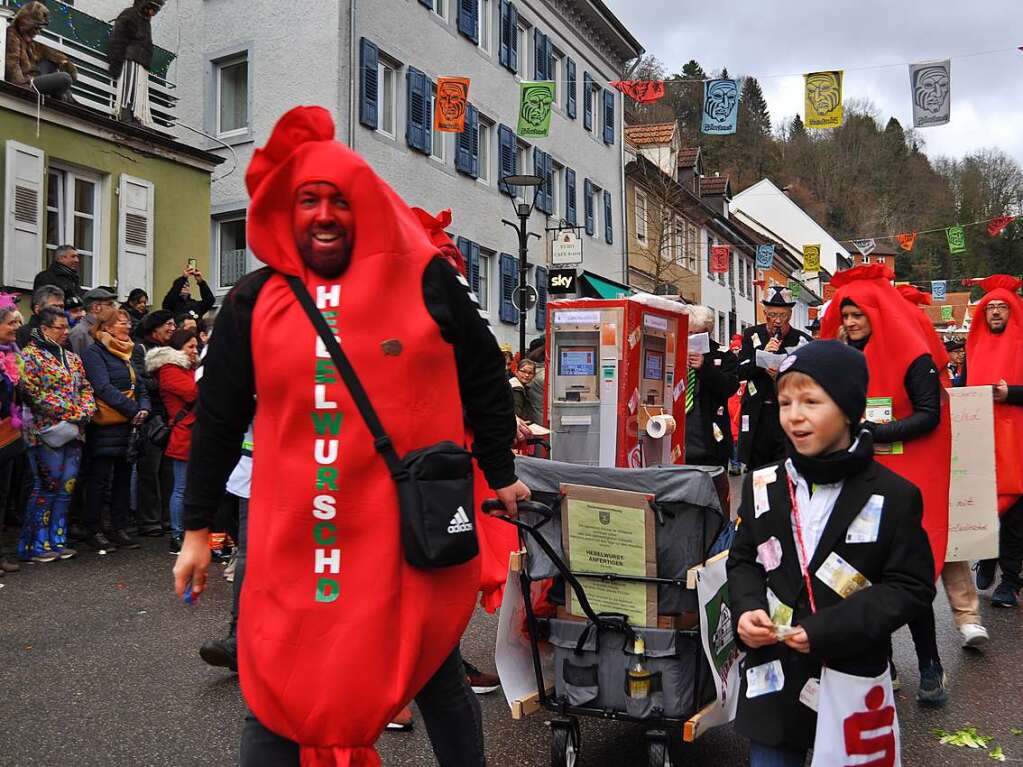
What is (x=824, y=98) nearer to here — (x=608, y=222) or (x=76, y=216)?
(x=76, y=216)

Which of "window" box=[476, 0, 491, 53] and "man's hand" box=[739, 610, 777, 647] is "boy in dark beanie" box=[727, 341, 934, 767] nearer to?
"man's hand" box=[739, 610, 777, 647]

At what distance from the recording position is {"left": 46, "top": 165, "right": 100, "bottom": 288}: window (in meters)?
15.3

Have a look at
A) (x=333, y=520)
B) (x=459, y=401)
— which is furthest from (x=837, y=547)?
(x=333, y=520)

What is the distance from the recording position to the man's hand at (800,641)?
2604 mm

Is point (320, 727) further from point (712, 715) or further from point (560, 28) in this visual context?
point (560, 28)

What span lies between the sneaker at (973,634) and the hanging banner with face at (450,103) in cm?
1406

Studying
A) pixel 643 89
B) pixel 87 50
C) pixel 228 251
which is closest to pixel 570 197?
pixel 228 251

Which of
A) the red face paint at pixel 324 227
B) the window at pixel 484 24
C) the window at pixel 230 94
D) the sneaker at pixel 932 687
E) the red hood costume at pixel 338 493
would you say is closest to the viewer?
the red hood costume at pixel 338 493

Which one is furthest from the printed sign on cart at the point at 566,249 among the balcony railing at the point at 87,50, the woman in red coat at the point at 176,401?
the woman in red coat at the point at 176,401

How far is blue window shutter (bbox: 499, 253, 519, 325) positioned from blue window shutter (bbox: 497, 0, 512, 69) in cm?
468

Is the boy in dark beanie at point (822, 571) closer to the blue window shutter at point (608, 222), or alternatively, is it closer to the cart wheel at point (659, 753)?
the cart wheel at point (659, 753)

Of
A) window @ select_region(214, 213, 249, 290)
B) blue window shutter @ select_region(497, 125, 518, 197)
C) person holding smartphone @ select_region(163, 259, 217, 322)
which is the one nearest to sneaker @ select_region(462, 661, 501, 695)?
person holding smartphone @ select_region(163, 259, 217, 322)

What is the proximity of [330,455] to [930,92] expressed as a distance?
15.9 metres

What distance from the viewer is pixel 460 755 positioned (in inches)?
113
